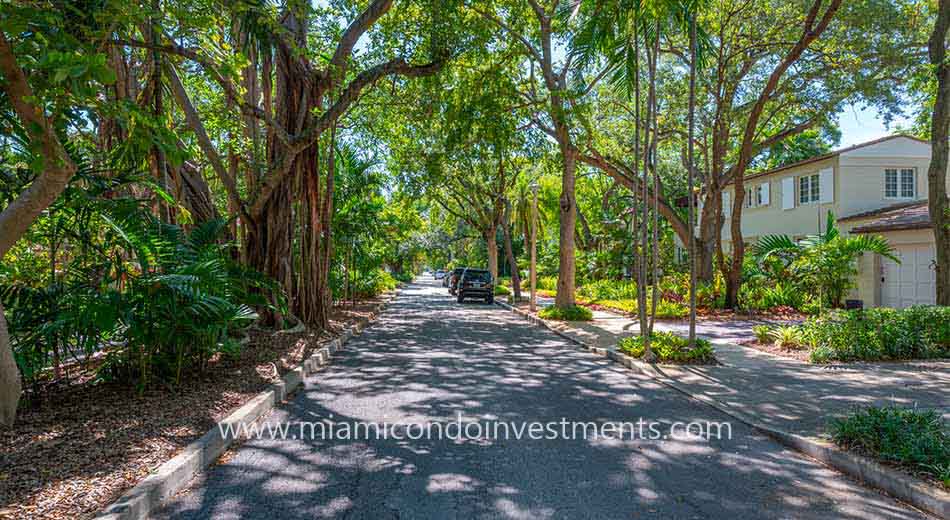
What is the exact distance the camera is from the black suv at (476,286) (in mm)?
29744

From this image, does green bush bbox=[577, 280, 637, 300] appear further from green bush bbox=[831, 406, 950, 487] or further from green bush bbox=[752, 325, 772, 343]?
green bush bbox=[831, 406, 950, 487]

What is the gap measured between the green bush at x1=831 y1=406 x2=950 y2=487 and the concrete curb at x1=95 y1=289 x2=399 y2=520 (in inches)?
215

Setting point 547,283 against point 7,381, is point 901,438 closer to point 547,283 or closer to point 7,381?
point 7,381

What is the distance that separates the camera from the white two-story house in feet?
59.8

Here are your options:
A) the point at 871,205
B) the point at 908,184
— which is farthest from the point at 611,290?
the point at 908,184

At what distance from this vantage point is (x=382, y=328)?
16844 millimetres

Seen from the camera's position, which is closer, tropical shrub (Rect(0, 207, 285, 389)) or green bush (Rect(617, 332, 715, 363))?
tropical shrub (Rect(0, 207, 285, 389))

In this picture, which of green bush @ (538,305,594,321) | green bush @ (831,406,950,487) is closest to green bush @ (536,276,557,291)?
green bush @ (538,305,594,321)

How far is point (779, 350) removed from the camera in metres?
11.5

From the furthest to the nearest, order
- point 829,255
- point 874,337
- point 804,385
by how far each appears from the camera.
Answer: point 829,255 → point 874,337 → point 804,385

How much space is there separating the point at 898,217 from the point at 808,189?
18.3 feet

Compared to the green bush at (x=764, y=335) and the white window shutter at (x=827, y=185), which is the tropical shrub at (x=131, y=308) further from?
the white window shutter at (x=827, y=185)

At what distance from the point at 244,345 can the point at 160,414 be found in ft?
16.4

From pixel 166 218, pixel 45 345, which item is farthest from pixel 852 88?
pixel 45 345
